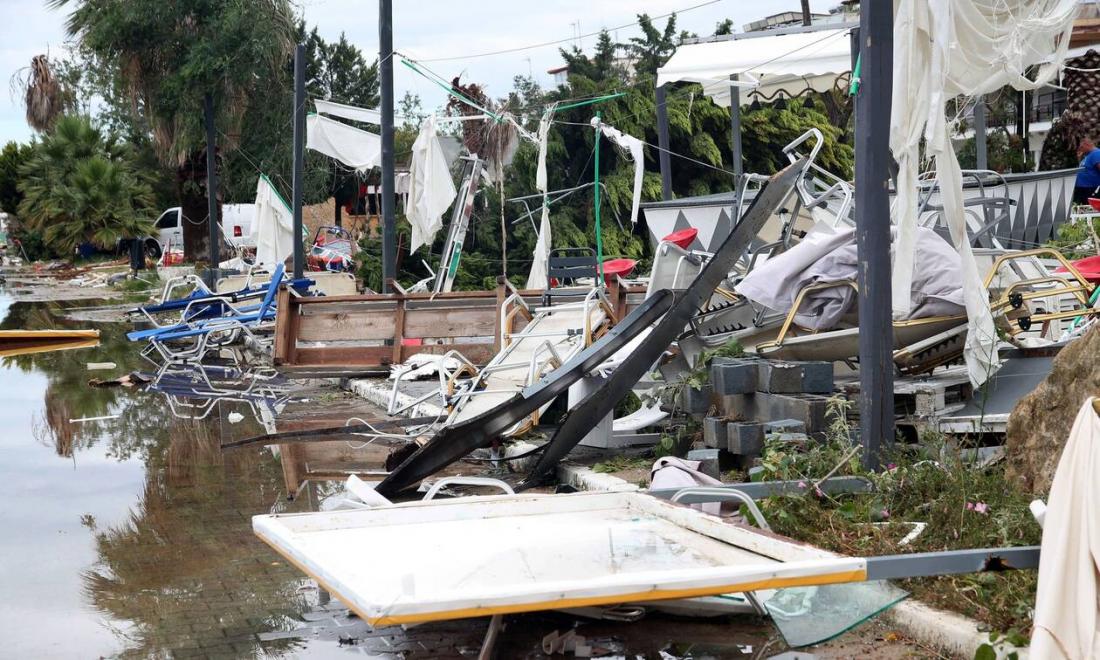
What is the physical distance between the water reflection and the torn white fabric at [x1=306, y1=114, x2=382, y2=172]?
9.69m

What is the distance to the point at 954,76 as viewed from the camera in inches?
320

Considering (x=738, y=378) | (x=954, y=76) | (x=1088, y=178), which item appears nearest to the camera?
(x=738, y=378)

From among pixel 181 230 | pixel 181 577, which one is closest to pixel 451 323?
pixel 181 577

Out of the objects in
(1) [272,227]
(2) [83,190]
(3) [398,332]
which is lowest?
(3) [398,332]

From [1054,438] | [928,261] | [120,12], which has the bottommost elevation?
[1054,438]

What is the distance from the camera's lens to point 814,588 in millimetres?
5031

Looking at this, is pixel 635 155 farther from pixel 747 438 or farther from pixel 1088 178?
pixel 747 438

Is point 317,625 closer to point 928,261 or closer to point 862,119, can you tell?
point 862,119

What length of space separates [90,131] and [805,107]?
96.9 ft

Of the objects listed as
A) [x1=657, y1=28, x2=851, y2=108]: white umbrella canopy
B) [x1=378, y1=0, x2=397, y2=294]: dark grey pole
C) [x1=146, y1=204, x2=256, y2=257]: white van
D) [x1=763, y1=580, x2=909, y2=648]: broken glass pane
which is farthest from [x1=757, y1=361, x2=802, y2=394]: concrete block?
[x1=146, y1=204, x2=256, y2=257]: white van

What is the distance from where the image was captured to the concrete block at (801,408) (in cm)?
720

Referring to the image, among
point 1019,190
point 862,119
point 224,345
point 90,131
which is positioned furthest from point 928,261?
point 90,131

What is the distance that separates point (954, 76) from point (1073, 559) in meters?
4.94

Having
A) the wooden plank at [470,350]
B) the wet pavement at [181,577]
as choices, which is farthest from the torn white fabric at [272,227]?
the wet pavement at [181,577]
